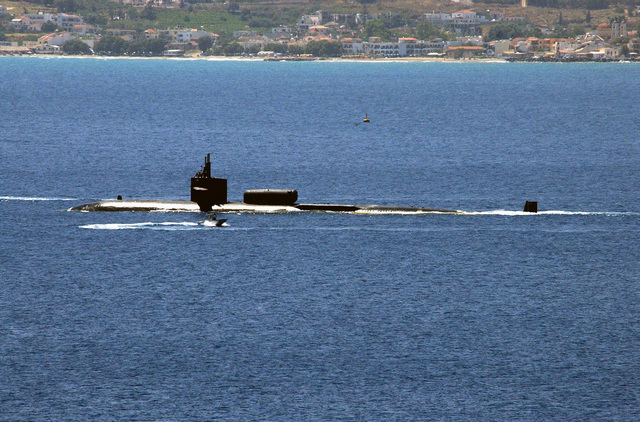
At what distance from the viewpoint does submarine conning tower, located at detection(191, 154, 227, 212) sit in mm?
98938

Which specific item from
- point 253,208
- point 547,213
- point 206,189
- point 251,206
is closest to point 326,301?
point 206,189

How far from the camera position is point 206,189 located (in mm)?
98812

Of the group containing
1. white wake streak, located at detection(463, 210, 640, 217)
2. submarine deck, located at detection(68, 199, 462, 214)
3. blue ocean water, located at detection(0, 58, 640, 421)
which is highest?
submarine deck, located at detection(68, 199, 462, 214)

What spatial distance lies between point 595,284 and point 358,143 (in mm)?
96210

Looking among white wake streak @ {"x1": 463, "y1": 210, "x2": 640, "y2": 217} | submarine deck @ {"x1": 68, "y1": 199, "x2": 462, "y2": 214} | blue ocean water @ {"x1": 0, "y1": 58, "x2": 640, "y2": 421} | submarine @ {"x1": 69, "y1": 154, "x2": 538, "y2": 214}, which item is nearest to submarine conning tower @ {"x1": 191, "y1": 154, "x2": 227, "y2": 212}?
submarine @ {"x1": 69, "y1": 154, "x2": 538, "y2": 214}

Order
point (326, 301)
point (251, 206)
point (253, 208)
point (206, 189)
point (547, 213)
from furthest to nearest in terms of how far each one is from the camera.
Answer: point (547, 213) < point (251, 206) < point (253, 208) < point (206, 189) < point (326, 301)

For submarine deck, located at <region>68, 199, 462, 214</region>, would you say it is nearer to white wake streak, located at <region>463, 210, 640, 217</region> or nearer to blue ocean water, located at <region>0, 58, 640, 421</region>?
blue ocean water, located at <region>0, 58, 640, 421</region>

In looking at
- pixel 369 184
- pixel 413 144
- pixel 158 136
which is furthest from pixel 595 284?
pixel 158 136

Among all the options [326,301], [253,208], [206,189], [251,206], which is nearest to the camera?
[326,301]

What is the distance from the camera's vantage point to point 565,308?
70375 mm

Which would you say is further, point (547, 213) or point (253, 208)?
point (547, 213)

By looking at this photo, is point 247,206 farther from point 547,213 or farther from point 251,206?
point 547,213

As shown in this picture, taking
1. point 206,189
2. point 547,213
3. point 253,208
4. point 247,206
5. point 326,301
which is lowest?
point 326,301

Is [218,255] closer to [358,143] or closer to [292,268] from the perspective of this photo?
[292,268]
